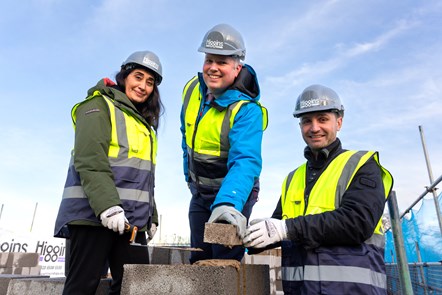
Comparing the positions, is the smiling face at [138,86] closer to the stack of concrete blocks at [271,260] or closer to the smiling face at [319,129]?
the smiling face at [319,129]

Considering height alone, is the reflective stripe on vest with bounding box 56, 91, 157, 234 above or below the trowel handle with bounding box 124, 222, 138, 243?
above

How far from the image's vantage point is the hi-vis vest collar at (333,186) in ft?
7.57

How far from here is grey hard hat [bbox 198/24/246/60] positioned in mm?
2863

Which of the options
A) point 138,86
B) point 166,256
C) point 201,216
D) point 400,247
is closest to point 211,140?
point 201,216

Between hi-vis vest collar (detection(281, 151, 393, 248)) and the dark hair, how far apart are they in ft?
4.35

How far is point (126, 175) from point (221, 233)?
34.9 inches

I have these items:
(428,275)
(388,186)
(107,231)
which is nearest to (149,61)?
(107,231)

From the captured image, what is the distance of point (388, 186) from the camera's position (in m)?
2.41

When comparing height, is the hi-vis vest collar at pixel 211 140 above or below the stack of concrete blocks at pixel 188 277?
above

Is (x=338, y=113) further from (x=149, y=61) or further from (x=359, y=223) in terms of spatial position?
(x=149, y=61)

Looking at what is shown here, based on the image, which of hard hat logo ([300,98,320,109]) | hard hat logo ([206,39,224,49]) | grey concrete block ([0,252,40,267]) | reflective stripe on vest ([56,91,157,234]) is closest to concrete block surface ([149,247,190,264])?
reflective stripe on vest ([56,91,157,234])

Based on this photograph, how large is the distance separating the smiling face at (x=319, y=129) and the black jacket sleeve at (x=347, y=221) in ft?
1.56

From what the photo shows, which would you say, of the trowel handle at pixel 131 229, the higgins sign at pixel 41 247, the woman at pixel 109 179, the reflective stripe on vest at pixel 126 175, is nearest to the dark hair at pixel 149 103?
the woman at pixel 109 179

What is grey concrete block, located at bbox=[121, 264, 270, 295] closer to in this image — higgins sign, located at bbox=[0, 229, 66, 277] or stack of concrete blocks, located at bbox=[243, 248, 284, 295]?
stack of concrete blocks, located at bbox=[243, 248, 284, 295]
